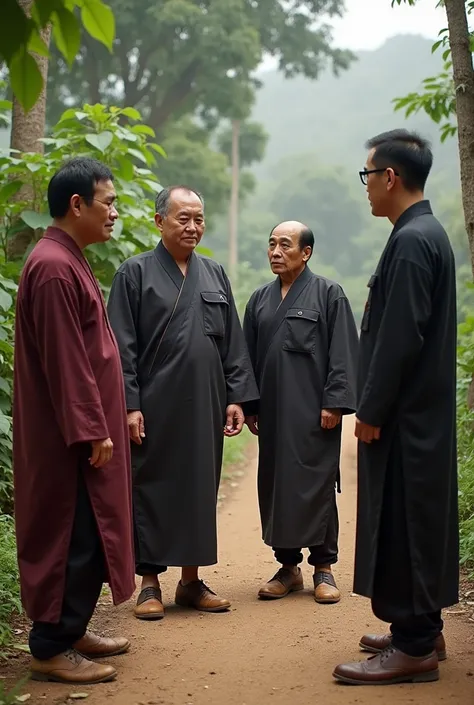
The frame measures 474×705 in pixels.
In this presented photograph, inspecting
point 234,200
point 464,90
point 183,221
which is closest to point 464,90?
point 464,90

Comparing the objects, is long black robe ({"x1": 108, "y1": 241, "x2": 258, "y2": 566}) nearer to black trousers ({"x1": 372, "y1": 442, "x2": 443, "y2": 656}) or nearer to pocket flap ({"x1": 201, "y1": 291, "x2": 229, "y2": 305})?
pocket flap ({"x1": 201, "y1": 291, "x2": 229, "y2": 305})

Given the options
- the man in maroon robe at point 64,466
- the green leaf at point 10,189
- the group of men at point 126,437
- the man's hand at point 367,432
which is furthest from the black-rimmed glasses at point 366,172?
the green leaf at point 10,189

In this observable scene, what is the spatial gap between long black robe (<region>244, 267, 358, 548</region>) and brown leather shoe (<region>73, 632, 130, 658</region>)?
132cm

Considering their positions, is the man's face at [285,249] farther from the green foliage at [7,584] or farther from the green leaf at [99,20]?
the green leaf at [99,20]

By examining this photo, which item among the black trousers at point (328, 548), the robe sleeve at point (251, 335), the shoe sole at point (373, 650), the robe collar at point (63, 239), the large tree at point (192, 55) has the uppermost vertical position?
the large tree at point (192, 55)

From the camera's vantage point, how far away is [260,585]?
557 centimetres

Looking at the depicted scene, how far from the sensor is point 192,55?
2088cm

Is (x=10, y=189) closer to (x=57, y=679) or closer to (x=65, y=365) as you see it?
(x=65, y=365)

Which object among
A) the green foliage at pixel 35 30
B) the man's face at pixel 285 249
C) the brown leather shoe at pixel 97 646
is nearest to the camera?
the green foliage at pixel 35 30

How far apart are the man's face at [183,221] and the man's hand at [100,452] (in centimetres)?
161

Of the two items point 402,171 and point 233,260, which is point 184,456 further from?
point 233,260

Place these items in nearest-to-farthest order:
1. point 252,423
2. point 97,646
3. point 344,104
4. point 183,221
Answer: point 97,646 → point 183,221 → point 252,423 → point 344,104

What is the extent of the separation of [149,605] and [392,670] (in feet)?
5.22

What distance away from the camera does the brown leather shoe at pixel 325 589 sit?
5020mm
